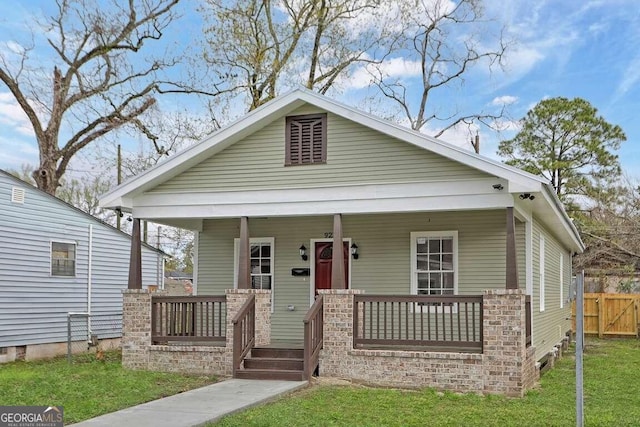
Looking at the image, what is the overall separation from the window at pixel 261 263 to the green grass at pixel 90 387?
3.03 metres

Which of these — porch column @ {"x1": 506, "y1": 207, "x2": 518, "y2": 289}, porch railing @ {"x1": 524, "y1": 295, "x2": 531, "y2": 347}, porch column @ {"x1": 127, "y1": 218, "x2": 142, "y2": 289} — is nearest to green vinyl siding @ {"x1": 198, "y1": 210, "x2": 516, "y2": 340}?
porch railing @ {"x1": 524, "y1": 295, "x2": 531, "y2": 347}

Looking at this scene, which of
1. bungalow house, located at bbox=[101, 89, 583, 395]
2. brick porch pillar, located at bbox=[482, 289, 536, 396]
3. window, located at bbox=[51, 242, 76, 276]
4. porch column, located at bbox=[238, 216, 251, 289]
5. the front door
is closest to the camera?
brick porch pillar, located at bbox=[482, 289, 536, 396]

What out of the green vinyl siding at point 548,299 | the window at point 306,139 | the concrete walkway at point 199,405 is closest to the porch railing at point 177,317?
the concrete walkway at point 199,405

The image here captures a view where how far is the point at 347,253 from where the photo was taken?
42.3ft

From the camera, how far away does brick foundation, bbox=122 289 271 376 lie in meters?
10.9

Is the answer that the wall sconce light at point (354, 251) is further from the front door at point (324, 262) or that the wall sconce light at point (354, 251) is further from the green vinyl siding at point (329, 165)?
the green vinyl siding at point (329, 165)

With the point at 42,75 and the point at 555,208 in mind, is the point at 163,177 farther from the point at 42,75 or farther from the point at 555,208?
the point at 42,75

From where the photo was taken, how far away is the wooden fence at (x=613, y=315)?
76.2ft

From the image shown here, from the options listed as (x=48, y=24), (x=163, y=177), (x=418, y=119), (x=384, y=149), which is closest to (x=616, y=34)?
(x=418, y=119)

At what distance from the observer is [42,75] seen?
23.4 m

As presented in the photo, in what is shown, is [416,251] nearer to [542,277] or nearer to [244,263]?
[542,277]

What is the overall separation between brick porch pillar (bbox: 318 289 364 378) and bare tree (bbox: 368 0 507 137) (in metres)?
18.0
